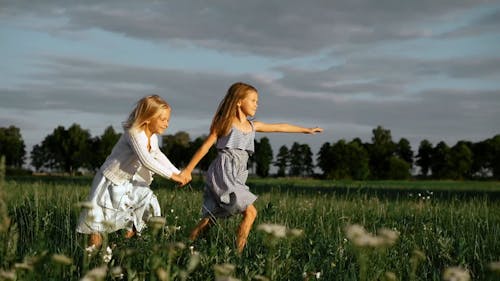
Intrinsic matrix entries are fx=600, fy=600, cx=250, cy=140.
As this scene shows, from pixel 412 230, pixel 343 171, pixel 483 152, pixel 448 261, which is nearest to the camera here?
pixel 448 261

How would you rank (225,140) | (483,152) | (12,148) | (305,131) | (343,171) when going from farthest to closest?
(483,152) → (343,171) → (12,148) → (305,131) → (225,140)

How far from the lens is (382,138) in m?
113

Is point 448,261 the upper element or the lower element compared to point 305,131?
lower

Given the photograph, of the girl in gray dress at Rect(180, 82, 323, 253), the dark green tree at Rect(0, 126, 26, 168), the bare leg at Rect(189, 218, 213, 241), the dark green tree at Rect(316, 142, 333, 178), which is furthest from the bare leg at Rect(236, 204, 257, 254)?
the dark green tree at Rect(316, 142, 333, 178)

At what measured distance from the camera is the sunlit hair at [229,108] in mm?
6145

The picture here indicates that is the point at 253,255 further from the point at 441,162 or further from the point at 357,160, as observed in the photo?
the point at 441,162

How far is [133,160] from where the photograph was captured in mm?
5832

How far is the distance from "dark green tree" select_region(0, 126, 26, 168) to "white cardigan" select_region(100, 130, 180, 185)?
90823mm

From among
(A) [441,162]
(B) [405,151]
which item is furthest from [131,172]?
(B) [405,151]

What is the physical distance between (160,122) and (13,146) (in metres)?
95.1

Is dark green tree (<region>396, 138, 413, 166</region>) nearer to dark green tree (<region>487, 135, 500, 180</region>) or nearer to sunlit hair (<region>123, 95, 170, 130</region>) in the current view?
dark green tree (<region>487, 135, 500, 180</region>)

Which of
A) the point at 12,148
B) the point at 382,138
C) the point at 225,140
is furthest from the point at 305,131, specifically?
the point at 382,138

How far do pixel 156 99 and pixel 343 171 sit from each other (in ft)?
315

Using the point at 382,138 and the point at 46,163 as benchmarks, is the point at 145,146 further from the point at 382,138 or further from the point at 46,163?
the point at 382,138
